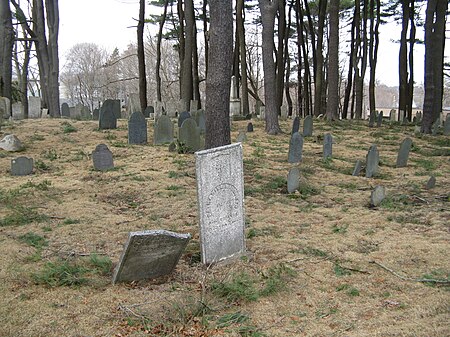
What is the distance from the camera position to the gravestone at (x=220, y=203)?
14.1 ft

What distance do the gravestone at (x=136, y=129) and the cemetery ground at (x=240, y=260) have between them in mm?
1684

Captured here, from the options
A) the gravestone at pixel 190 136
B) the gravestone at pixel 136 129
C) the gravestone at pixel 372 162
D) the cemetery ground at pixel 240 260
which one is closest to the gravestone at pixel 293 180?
the cemetery ground at pixel 240 260

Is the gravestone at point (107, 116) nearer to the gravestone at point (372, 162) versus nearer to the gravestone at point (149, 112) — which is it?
the gravestone at point (149, 112)

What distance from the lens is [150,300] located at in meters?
3.71

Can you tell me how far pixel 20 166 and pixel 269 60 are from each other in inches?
290

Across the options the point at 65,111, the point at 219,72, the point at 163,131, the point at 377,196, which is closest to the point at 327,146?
the point at 219,72

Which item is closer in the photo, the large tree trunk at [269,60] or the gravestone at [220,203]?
the gravestone at [220,203]

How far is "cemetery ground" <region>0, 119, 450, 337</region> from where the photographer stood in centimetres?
338

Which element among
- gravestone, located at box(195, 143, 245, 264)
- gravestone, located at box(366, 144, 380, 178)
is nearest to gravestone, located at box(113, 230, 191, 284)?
gravestone, located at box(195, 143, 245, 264)

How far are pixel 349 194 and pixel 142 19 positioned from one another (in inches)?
564

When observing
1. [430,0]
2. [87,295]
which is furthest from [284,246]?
[430,0]

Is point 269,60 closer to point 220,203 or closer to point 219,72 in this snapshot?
point 219,72

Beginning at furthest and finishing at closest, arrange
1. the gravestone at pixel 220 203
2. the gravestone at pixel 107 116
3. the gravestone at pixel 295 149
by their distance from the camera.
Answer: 1. the gravestone at pixel 107 116
2. the gravestone at pixel 295 149
3. the gravestone at pixel 220 203

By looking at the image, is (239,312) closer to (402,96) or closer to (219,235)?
(219,235)
